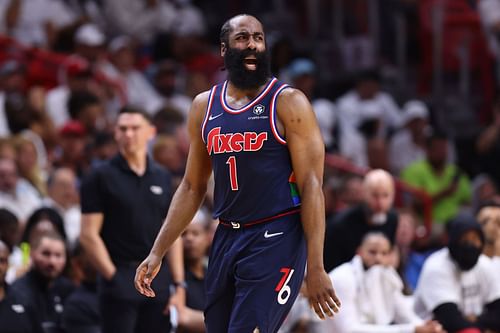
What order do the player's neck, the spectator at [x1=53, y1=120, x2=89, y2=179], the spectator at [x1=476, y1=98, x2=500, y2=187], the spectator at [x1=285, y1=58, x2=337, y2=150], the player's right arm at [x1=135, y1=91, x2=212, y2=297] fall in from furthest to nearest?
the spectator at [x1=285, y1=58, x2=337, y2=150], the spectator at [x1=476, y1=98, x2=500, y2=187], the spectator at [x1=53, y1=120, x2=89, y2=179], the player's right arm at [x1=135, y1=91, x2=212, y2=297], the player's neck

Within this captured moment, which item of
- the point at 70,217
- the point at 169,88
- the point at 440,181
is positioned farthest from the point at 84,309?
the point at 169,88

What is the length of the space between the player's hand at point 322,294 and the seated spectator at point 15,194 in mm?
5532

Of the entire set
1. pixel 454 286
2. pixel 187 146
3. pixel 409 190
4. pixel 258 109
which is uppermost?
pixel 187 146

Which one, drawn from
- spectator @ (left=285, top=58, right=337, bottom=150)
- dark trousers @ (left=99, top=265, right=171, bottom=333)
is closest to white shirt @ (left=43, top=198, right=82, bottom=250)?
dark trousers @ (left=99, top=265, right=171, bottom=333)

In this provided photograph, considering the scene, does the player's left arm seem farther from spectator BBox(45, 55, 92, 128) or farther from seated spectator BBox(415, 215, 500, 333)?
spectator BBox(45, 55, 92, 128)

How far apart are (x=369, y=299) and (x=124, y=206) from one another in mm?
2083

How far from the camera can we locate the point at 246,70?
557 centimetres

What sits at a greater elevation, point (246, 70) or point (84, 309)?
point (246, 70)

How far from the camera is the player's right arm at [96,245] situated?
23.8 ft

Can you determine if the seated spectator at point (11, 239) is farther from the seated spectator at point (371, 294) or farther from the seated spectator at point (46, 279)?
the seated spectator at point (371, 294)

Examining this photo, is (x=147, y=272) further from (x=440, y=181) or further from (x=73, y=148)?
(x=440, y=181)

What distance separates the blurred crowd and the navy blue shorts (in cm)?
235

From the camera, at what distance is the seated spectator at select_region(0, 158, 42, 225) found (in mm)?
10398

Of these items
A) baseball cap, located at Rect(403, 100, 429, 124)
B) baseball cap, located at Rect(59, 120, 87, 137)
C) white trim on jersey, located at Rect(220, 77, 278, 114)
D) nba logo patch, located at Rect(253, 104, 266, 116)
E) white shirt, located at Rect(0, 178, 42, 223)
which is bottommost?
nba logo patch, located at Rect(253, 104, 266, 116)
